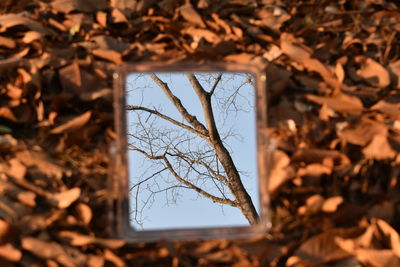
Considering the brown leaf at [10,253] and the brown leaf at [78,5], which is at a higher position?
the brown leaf at [78,5]

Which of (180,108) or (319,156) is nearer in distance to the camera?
(319,156)

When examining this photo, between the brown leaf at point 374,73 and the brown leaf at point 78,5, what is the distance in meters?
0.76

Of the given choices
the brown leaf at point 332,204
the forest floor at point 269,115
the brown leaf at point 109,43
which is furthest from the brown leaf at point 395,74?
the brown leaf at point 109,43

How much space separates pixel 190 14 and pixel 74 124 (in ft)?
1.45

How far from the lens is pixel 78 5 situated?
124cm

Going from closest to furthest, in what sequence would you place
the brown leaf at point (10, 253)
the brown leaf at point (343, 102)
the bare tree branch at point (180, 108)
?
the brown leaf at point (10, 253), the brown leaf at point (343, 102), the bare tree branch at point (180, 108)

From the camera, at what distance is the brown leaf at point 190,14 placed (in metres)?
1.22

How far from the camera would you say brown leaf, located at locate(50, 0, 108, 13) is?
48.4 inches

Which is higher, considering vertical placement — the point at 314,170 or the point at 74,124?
the point at 74,124

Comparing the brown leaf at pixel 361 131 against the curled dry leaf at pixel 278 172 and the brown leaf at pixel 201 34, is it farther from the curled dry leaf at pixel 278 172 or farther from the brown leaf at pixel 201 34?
the brown leaf at pixel 201 34

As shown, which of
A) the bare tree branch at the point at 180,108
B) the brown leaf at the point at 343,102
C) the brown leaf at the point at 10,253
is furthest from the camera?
the bare tree branch at the point at 180,108

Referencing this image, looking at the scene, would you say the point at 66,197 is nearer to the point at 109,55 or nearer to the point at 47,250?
the point at 47,250

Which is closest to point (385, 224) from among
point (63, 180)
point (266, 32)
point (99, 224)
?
point (266, 32)

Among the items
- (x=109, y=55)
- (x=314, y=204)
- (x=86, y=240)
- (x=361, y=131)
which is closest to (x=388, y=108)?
(x=361, y=131)
